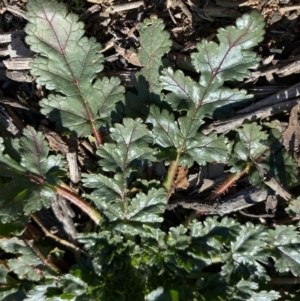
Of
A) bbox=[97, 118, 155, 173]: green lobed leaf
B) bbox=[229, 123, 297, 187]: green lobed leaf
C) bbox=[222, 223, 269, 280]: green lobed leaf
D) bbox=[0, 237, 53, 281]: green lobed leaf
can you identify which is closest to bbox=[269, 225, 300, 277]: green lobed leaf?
bbox=[222, 223, 269, 280]: green lobed leaf

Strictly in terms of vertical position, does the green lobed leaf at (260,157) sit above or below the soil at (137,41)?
below

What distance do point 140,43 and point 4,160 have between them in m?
0.88

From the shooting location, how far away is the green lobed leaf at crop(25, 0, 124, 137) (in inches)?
102

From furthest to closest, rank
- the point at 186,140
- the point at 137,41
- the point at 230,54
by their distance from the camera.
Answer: the point at 137,41
the point at 186,140
the point at 230,54

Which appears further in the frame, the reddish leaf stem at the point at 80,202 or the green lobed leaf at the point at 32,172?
the reddish leaf stem at the point at 80,202

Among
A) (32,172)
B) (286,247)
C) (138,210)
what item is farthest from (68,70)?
(286,247)

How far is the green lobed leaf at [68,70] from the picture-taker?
102 inches

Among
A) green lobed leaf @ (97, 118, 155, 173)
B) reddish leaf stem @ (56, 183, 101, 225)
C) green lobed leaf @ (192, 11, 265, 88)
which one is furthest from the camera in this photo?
reddish leaf stem @ (56, 183, 101, 225)

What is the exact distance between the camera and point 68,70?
2.67m

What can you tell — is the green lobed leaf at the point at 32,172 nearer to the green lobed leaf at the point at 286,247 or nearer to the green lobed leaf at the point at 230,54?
the green lobed leaf at the point at 230,54

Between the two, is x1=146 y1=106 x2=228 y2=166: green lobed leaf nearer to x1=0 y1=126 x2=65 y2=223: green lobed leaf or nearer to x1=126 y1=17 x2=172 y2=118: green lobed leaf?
x1=126 y1=17 x2=172 y2=118: green lobed leaf

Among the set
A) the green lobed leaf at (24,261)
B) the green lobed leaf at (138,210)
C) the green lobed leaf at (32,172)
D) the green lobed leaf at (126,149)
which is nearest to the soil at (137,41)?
the green lobed leaf at (32,172)

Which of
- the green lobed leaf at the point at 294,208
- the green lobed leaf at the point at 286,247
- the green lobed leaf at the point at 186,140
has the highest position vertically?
the green lobed leaf at the point at 186,140

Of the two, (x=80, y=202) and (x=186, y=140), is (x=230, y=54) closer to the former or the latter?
(x=186, y=140)
